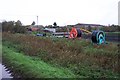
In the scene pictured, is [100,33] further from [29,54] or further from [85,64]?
[85,64]

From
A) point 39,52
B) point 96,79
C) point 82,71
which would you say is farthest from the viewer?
point 39,52

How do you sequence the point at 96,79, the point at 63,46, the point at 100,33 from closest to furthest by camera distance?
the point at 96,79
the point at 63,46
the point at 100,33

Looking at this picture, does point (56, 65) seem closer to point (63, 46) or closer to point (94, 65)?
point (94, 65)

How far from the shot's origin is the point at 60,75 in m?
11.1

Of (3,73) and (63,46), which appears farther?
(63,46)

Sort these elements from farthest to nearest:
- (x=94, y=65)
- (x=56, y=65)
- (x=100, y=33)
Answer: (x=100, y=33)
(x=56, y=65)
(x=94, y=65)

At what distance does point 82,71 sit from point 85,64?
140 cm

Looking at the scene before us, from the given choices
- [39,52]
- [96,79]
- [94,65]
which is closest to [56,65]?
[94,65]

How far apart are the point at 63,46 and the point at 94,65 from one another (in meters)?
8.15

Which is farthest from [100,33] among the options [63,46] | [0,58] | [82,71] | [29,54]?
[82,71]

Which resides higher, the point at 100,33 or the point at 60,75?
the point at 100,33

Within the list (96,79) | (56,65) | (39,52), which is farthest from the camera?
(39,52)

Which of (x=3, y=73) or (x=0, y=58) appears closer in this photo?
(x=3, y=73)

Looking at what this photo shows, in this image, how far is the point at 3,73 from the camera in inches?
531
